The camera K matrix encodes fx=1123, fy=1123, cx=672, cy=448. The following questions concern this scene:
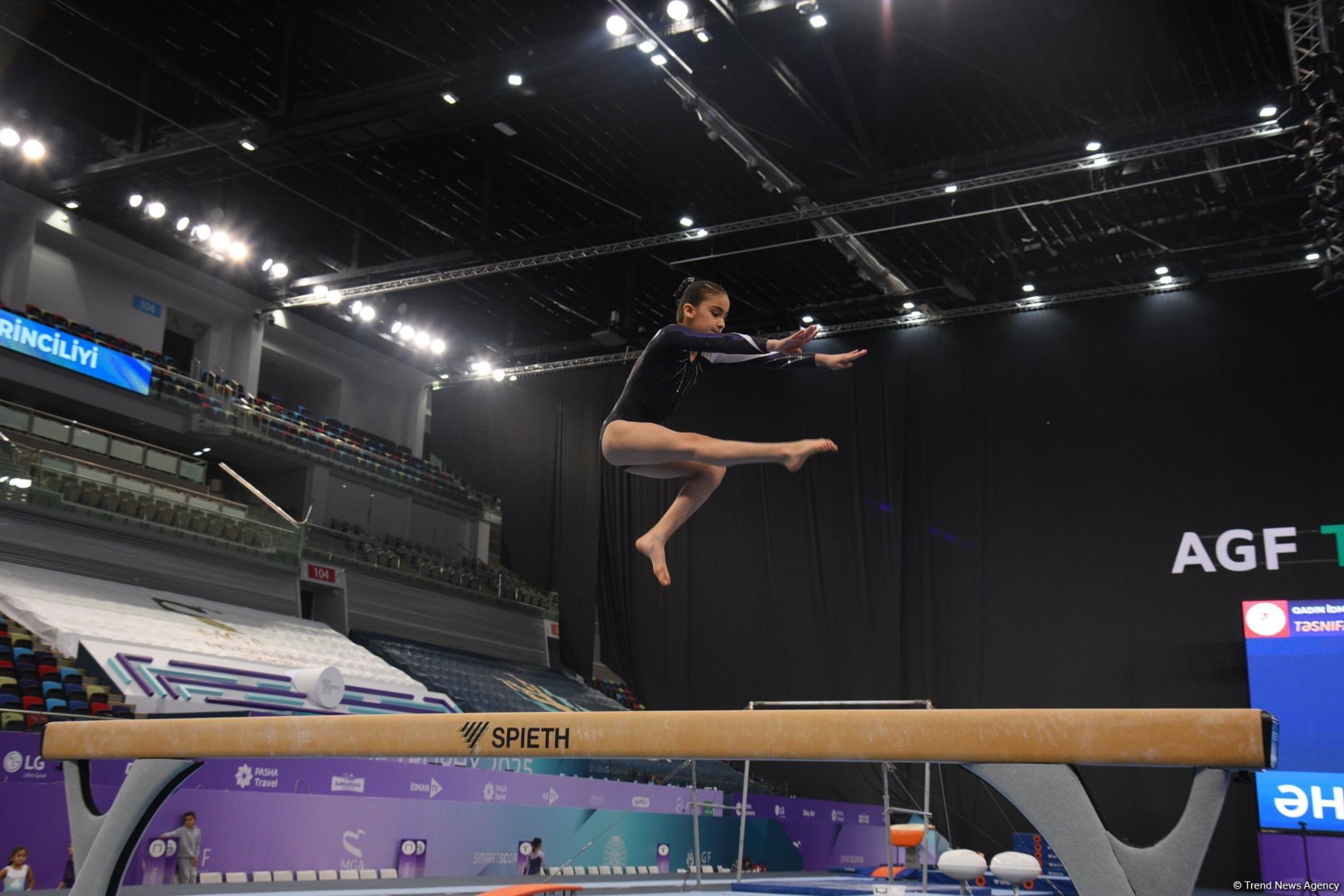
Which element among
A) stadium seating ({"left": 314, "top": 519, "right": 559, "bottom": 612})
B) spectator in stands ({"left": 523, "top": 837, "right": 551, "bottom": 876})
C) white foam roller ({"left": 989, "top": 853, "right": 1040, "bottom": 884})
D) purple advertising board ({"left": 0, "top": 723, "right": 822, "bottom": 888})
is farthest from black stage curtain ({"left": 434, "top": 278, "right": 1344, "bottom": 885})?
white foam roller ({"left": 989, "top": 853, "right": 1040, "bottom": 884})

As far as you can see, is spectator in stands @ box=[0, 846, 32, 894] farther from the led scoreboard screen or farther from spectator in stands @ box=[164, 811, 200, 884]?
the led scoreboard screen

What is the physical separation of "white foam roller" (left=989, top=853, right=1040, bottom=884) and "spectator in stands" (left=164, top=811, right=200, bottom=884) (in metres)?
4.95

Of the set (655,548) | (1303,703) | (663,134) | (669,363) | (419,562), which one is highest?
(663,134)

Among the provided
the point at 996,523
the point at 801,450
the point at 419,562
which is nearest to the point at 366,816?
the point at 801,450

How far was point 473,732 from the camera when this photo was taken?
131 inches

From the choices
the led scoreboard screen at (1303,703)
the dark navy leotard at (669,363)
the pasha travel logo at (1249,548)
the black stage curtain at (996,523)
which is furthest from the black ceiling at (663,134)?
the dark navy leotard at (669,363)

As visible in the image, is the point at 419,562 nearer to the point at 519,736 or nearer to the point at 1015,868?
the point at 1015,868

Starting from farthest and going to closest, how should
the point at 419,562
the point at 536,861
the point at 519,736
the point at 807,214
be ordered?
the point at 419,562 < the point at 807,214 < the point at 536,861 < the point at 519,736

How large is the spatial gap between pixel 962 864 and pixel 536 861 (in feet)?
16.6

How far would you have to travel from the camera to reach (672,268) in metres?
17.2

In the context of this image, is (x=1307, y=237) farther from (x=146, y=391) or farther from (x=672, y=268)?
(x=146, y=391)

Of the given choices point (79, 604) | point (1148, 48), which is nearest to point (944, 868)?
point (1148, 48)

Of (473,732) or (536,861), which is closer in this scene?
(473,732)

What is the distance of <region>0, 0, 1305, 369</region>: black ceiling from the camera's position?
37.9 feet
